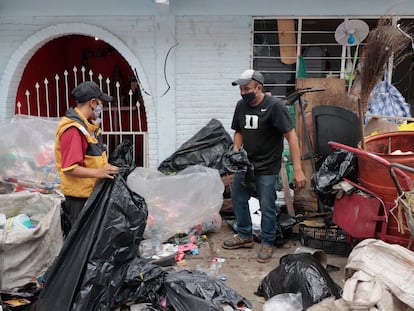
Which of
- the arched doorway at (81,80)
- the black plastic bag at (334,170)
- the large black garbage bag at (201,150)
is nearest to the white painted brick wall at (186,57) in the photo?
the large black garbage bag at (201,150)

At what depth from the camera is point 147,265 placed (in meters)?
3.08

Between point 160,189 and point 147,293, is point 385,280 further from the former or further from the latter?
point 160,189

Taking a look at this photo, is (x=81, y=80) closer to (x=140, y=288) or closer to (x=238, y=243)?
(x=238, y=243)

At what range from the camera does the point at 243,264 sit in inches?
150

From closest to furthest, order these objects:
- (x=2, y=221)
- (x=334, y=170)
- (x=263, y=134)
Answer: (x=2, y=221), (x=334, y=170), (x=263, y=134)

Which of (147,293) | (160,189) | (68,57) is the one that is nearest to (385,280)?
(147,293)

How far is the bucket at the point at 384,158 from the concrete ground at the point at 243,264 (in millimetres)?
972

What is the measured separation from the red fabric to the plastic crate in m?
2.41

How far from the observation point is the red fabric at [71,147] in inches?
111

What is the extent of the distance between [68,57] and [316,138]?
642 cm

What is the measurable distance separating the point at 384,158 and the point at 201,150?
9.10 ft

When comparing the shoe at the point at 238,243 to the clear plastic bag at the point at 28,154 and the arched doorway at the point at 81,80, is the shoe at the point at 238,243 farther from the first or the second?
the arched doorway at the point at 81,80

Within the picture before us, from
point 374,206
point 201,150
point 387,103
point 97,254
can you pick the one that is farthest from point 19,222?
point 387,103

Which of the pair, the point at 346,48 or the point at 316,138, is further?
the point at 346,48
